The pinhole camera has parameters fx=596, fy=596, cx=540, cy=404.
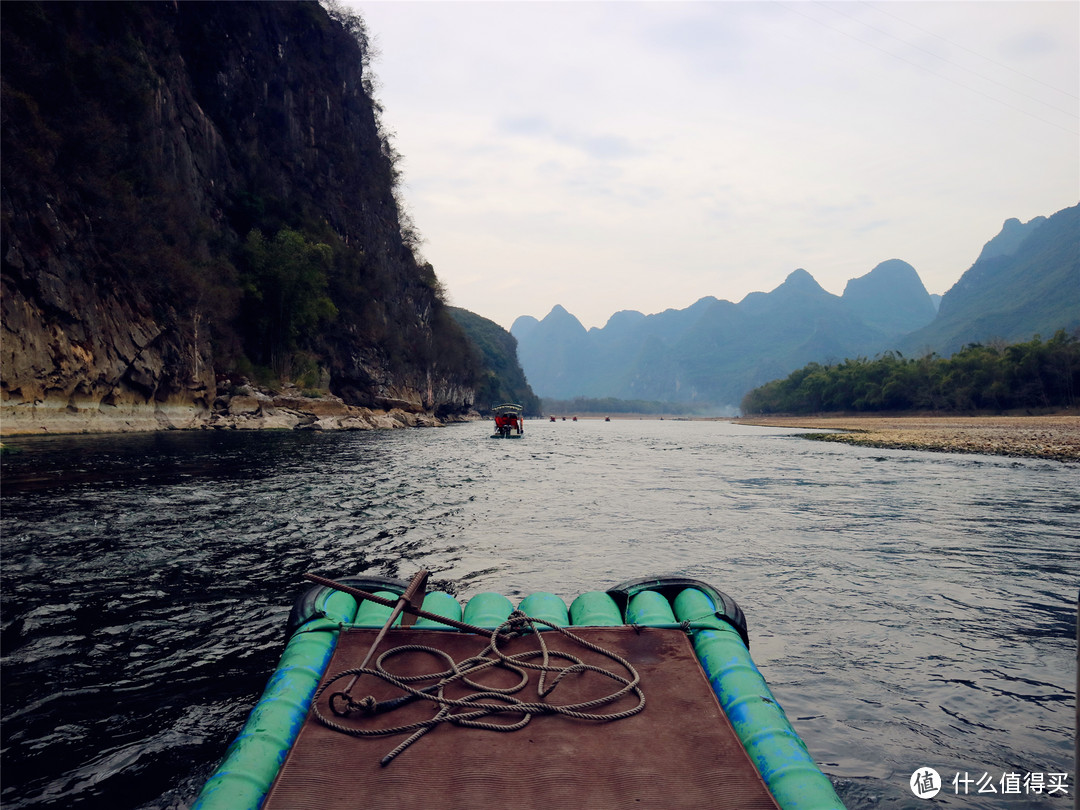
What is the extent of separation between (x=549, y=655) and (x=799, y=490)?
14.3m

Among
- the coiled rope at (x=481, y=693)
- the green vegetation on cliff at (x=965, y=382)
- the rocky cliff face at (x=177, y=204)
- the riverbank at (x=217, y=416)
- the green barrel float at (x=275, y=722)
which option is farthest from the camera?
the green vegetation on cliff at (x=965, y=382)

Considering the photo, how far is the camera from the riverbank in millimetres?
23922

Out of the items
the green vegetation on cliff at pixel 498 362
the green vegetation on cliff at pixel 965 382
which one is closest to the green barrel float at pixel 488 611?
the green vegetation on cliff at pixel 965 382

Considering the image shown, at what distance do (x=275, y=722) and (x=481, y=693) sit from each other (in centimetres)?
109

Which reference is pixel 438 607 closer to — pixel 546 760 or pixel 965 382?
pixel 546 760

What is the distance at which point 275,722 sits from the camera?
10.3ft

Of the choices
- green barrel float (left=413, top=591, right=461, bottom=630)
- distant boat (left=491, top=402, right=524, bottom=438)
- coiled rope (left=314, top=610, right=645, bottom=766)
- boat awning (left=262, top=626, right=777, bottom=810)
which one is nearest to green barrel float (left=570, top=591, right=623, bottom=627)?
coiled rope (left=314, top=610, right=645, bottom=766)

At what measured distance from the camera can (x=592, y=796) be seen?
8.92 ft

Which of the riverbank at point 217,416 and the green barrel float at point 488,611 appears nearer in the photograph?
the green barrel float at point 488,611

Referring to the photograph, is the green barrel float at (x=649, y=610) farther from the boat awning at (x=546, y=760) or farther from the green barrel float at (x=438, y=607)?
the green barrel float at (x=438, y=607)

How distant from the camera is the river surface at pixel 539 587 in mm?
3883

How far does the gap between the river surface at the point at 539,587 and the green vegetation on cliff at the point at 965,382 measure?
4899 cm

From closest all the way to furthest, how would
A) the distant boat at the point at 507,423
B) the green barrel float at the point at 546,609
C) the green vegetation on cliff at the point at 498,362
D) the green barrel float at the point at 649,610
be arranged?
the green barrel float at the point at 649,610, the green barrel float at the point at 546,609, the distant boat at the point at 507,423, the green vegetation on cliff at the point at 498,362

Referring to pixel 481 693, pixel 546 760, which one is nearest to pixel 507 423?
pixel 481 693
